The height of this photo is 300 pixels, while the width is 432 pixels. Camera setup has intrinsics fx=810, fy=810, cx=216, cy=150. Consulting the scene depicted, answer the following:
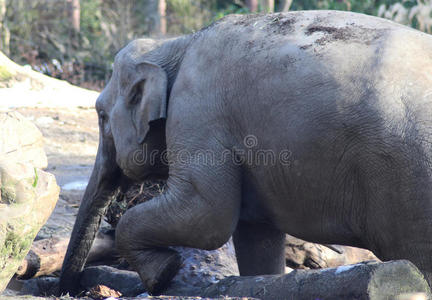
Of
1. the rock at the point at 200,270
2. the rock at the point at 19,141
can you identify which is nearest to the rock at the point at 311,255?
the rock at the point at 200,270

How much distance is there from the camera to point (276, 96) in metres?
4.36

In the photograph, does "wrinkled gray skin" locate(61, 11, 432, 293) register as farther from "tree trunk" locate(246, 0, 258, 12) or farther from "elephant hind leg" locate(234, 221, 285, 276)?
"tree trunk" locate(246, 0, 258, 12)

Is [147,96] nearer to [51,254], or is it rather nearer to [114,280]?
[114,280]

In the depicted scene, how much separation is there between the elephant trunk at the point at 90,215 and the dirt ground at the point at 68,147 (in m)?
1.08

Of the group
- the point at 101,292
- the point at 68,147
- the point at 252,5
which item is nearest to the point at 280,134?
the point at 101,292

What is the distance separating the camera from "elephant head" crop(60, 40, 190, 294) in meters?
5.04

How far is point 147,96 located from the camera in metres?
4.97

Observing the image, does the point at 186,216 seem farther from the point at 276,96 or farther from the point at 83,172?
the point at 83,172

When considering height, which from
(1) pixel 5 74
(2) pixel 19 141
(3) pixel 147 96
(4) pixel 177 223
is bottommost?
(1) pixel 5 74

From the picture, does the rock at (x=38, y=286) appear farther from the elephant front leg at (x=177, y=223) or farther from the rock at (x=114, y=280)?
the elephant front leg at (x=177, y=223)

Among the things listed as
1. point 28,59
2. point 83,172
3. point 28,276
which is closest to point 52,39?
point 28,59

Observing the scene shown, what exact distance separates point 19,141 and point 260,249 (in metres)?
1.91

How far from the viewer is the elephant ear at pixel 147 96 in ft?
16.1

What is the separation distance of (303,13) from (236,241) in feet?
5.56
